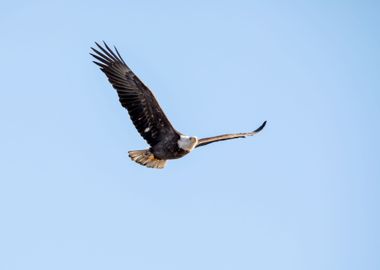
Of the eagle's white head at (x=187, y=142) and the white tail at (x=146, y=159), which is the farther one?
the white tail at (x=146, y=159)

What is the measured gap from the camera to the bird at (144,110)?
16.1 m

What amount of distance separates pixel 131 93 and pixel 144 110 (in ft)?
1.19

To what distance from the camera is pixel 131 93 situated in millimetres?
16125

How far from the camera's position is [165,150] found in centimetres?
1623

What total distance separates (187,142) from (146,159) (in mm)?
869

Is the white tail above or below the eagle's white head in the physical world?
below

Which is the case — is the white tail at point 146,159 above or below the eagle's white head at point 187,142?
below

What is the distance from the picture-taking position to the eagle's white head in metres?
16.2

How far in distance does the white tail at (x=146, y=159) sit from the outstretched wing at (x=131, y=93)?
552 mm

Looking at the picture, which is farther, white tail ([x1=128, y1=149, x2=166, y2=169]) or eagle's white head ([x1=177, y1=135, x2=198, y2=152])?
white tail ([x1=128, y1=149, x2=166, y2=169])

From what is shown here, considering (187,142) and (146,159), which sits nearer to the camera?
(187,142)

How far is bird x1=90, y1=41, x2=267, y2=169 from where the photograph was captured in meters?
16.1

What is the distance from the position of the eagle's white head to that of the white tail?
63 cm

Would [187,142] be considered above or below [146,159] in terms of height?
above
